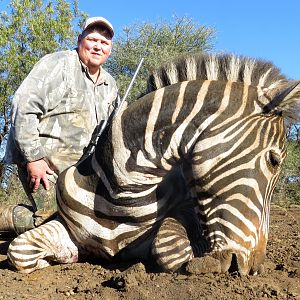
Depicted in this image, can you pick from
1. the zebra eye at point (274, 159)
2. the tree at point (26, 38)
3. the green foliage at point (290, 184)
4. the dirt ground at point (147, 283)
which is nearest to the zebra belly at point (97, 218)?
the dirt ground at point (147, 283)

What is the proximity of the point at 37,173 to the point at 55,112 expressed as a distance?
1.97 ft

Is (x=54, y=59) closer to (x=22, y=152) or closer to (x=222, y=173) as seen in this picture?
(x=22, y=152)

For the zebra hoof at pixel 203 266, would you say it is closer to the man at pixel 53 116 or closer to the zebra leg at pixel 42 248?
the zebra leg at pixel 42 248

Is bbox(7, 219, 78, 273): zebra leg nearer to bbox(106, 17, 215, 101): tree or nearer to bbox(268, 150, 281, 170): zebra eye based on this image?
Result: bbox(268, 150, 281, 170): zebra eye

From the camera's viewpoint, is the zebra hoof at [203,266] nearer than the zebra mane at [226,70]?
Yes

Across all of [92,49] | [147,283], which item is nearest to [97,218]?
[147,283]

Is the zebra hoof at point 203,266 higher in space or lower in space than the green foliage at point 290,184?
lower

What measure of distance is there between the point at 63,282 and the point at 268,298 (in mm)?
1306

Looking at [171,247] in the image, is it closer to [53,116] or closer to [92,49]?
[53,116]

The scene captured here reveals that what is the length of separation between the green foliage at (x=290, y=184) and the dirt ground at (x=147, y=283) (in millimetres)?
4832

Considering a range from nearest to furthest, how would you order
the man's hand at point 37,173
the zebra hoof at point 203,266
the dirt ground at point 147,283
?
the dirt ground at point 147,283, the zebra hoof at point 203,266, the man's hand at point 37,173

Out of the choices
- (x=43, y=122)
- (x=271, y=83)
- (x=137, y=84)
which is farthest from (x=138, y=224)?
(x=137, y=84)

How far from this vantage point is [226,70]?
126 inches

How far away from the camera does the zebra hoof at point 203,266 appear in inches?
105
